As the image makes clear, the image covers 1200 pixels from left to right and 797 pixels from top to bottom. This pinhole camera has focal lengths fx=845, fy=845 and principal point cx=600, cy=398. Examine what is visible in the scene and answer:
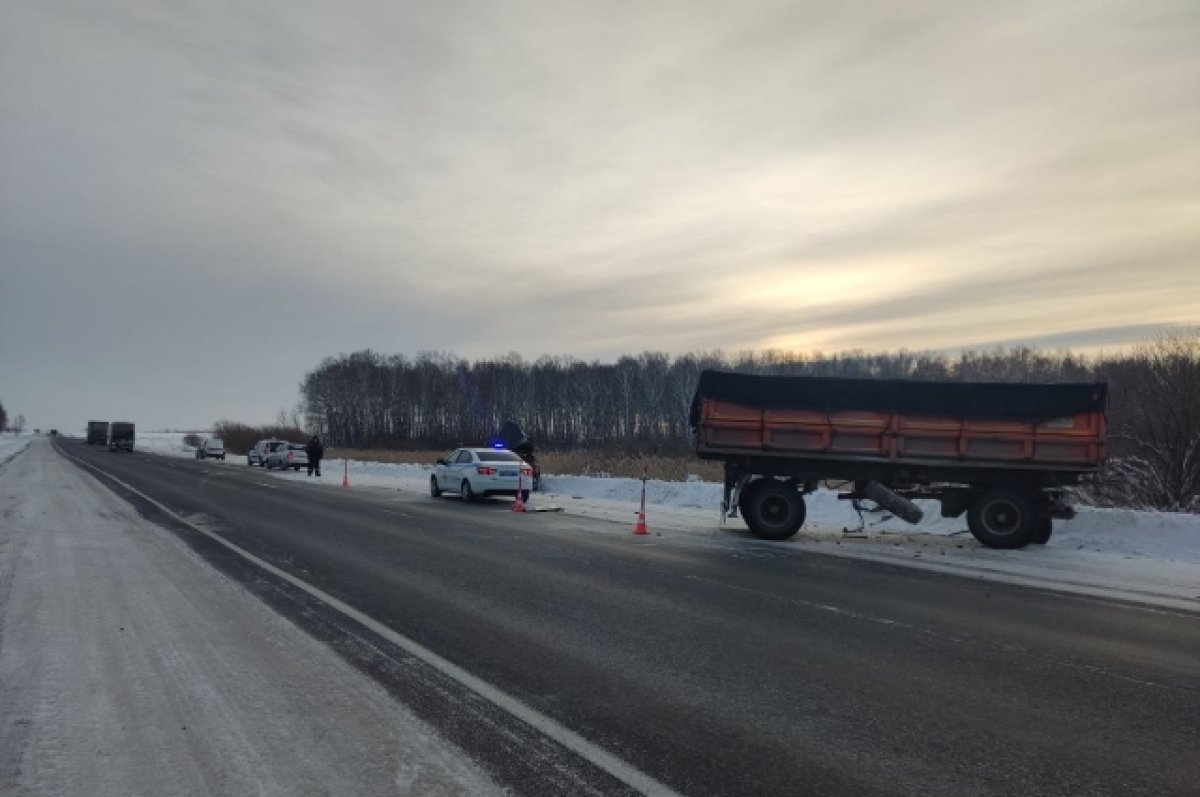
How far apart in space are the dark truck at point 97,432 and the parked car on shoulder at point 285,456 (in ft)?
241

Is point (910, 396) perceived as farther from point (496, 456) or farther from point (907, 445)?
point (496, 456)

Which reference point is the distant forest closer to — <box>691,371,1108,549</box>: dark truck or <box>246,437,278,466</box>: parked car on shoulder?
<box>246,437,278,466</box>: parked car on shoulder

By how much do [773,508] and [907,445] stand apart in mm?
2710

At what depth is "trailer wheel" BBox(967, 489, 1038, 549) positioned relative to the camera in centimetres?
1470

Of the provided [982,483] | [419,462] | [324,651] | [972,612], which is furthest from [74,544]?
[419,462]

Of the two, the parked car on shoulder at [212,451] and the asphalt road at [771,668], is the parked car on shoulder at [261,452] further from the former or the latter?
the asphalt road at [771,668]

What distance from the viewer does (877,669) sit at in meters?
6.60

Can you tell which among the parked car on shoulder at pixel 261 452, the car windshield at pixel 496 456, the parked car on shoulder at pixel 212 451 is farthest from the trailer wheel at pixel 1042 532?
the parked car on shoulder at pixel 212 451

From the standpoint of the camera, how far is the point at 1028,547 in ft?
49.4

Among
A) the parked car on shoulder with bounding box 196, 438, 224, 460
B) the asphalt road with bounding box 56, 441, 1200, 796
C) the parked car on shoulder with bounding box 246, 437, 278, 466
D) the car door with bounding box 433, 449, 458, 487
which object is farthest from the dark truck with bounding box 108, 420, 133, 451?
the asphalt road with bounding box 56, 441, 1200, 796

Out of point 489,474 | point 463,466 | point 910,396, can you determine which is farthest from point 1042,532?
point 463,466

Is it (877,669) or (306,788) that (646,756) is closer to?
(306,788)

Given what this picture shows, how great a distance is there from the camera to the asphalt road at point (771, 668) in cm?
457

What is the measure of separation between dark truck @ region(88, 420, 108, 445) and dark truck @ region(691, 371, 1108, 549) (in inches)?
4549
